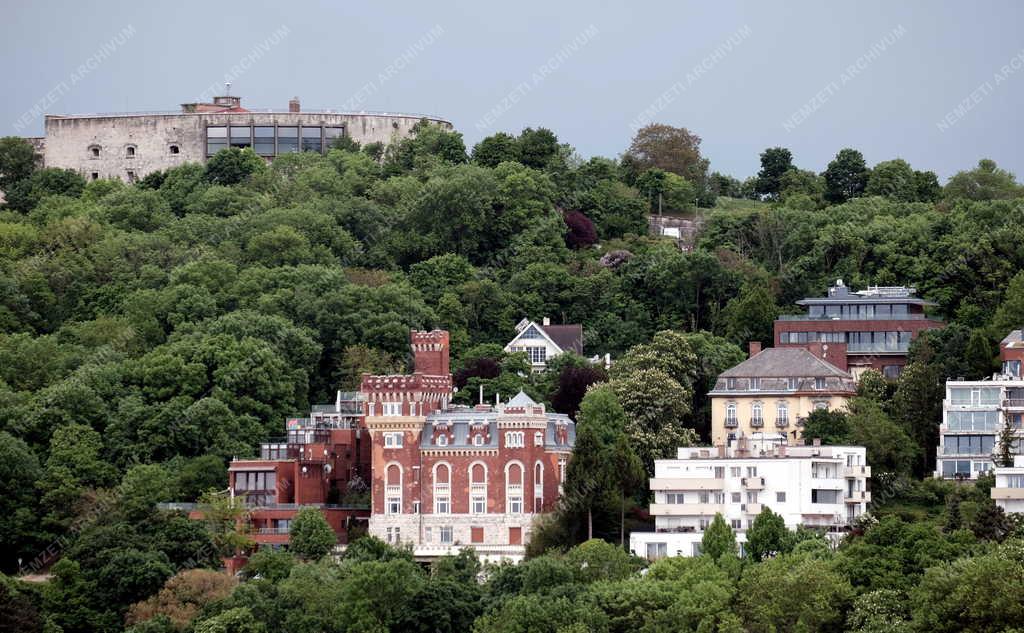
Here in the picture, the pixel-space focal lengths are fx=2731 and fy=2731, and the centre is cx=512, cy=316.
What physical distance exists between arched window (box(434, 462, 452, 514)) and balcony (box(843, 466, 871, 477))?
14.5m

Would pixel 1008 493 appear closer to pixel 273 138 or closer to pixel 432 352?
pixel 432 352

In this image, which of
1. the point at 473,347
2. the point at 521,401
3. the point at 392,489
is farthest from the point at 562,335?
the point at 392,489

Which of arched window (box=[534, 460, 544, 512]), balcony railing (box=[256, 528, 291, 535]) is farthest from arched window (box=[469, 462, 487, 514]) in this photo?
balcony railing (box=[256, 528, 291, 535])

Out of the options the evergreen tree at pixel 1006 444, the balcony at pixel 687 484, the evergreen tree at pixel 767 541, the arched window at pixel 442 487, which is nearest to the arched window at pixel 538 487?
the arched window at pixel 442 487

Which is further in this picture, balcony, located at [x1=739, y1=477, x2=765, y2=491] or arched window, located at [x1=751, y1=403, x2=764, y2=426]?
arched window, located at [x1=751, y1=403, x2=764, y2=426]

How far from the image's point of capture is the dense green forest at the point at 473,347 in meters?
92.3

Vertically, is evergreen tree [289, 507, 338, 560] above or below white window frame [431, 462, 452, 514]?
below

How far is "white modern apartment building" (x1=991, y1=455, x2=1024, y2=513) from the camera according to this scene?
9650cm

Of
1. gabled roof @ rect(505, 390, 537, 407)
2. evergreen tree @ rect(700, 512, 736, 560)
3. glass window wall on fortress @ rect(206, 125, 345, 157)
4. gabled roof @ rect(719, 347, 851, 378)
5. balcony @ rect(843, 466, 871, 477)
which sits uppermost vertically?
glass window wall on fortress @ rect(206, 125, 345, 157)

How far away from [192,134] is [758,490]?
6322cm

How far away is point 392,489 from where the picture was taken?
101 metres

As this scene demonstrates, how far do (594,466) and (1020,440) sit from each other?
16945mm

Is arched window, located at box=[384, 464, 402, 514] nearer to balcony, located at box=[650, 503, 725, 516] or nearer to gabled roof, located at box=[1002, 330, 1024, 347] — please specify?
balcony, located at box=[650, 503, 725, 516]

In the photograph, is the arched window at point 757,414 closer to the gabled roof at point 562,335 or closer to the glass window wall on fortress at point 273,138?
the gabled roof at point 562,335
